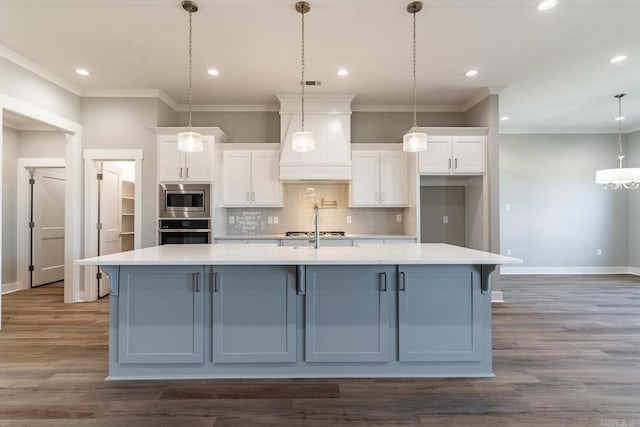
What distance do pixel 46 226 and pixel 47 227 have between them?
0.02m

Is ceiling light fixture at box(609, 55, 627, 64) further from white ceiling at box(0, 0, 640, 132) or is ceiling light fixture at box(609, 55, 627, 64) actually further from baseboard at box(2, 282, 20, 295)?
baseboard at box(2, 282, 20, 295)

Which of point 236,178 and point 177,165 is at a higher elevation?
point 177,165

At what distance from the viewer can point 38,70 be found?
13.2ft

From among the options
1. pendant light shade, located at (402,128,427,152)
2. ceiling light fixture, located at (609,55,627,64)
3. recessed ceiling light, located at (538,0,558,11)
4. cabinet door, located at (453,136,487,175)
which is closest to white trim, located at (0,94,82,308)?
pendant light shade, located at (402,128,427,152)

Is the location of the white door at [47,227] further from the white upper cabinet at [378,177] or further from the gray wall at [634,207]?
Answer: the gray wall at [634,207]

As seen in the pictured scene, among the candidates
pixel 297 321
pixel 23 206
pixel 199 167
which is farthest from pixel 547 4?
pixel 23 206

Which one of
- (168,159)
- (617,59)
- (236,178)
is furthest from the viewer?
(236,178)

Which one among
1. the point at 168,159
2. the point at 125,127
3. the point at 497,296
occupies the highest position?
the point at 125,127

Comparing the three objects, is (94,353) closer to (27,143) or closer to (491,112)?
(27,143)

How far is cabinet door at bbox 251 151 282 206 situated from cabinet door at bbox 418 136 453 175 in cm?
212

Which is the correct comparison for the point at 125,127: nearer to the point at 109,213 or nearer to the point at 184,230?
the point at 109,213

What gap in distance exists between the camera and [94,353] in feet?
9.86

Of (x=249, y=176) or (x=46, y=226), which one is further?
(x=46, y=226)

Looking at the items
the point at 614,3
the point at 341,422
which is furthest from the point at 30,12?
the point at 614,3
